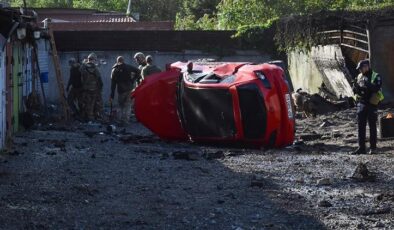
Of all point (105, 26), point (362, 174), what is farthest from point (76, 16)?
point (362, 174)

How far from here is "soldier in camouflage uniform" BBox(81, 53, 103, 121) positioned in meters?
23.2

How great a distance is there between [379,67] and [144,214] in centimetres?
1398

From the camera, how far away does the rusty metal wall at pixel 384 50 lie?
22.4 meters

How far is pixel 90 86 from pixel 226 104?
788 centimetres

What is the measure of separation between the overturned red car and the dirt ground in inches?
12.3

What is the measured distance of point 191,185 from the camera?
1197cm

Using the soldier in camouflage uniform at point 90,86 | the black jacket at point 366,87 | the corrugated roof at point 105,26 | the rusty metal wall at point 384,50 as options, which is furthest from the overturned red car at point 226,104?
the corrugated roof at point 105,26

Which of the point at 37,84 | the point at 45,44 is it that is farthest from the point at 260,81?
the point at 45,44

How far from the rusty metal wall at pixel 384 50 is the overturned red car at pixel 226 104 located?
624 centimetres

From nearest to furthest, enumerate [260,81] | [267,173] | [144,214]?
[144,214], [267,173], [260,81]

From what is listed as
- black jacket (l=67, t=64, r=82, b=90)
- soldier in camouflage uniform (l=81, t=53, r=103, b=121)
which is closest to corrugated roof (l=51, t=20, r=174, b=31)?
black jacket (l=67, t=64, r=82, b=90)

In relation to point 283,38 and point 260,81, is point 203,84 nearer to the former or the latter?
point 260,81

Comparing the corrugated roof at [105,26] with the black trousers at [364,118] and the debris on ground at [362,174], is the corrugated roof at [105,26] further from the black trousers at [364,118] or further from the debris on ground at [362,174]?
the debris on ground at [362,174]

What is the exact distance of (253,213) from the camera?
9.79m
